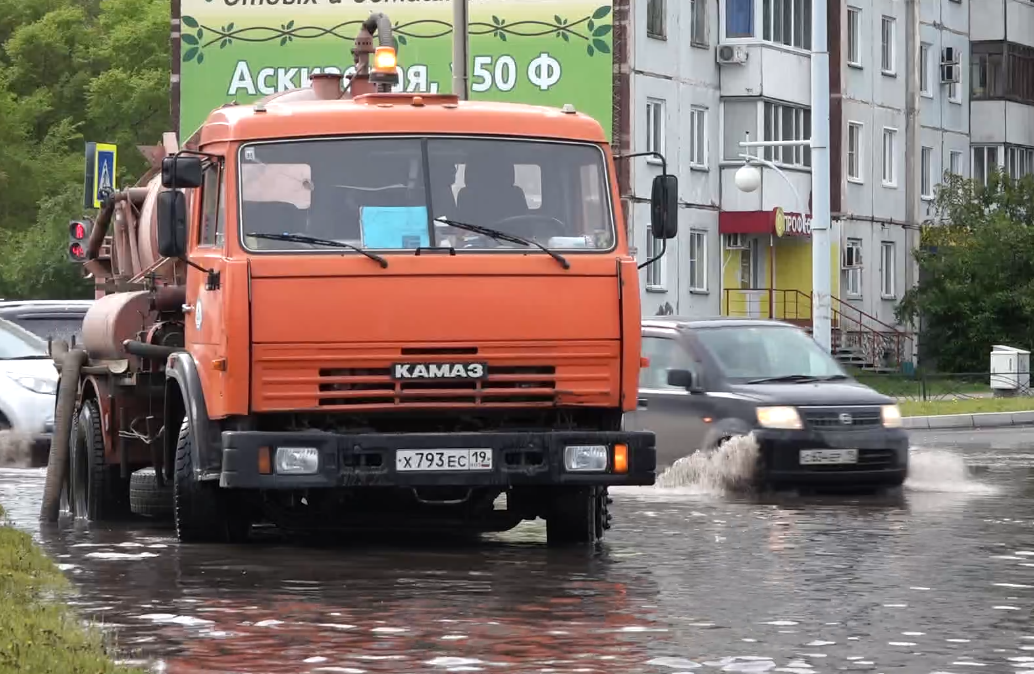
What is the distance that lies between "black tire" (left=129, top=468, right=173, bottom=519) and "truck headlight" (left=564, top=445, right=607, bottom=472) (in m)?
3.46

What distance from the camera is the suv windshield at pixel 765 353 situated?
2195 cm

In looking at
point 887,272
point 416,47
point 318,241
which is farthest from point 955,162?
point 318,241

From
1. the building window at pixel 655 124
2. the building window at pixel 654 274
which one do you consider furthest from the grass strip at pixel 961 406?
the building window at pixel 655 124

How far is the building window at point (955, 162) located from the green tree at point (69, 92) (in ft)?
77.3

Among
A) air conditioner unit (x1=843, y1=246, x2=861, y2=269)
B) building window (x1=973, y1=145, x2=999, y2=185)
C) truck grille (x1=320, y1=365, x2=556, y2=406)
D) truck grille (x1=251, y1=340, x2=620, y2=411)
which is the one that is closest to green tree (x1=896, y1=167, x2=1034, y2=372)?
air conditioner unit (x1=843, y1=246, x2=861, y2=269)

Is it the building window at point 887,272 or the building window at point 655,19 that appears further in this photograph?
the building window at point 887,272

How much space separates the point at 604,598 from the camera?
12.2 meters

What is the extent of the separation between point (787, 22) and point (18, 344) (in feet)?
127

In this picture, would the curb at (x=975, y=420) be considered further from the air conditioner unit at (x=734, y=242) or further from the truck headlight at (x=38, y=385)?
the air conditioner unit at (x=734, y=242)

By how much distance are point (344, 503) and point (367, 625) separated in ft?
15.0

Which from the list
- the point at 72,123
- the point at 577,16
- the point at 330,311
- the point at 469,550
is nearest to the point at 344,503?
the point at 469,550

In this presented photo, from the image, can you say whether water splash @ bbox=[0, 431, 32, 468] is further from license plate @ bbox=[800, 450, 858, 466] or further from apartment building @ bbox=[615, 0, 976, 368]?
apartment building @ bbox=[615, 0, 976, 368]

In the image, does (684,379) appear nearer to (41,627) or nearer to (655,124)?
(41,627)

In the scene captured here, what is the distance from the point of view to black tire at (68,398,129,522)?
1738 cm
